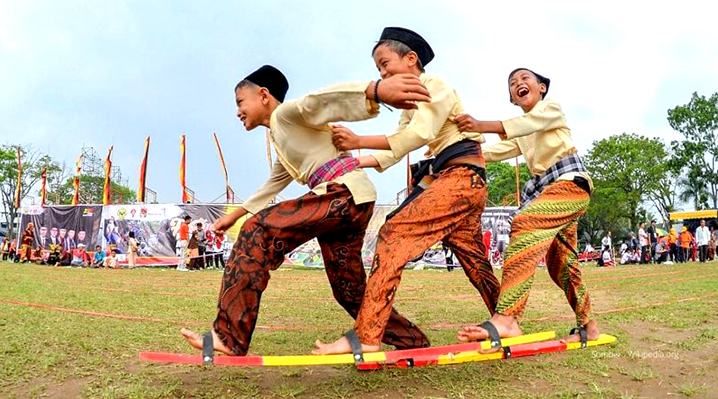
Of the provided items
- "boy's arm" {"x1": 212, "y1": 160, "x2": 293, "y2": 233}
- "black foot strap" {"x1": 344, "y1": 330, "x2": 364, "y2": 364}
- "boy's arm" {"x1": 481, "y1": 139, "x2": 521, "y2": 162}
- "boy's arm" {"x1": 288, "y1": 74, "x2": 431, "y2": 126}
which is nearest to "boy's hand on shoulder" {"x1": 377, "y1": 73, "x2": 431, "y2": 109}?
"boy's arm" {"x1": 288, "y1": 74, "x2": 431, "y2": 126}

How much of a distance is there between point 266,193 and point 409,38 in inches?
50.8

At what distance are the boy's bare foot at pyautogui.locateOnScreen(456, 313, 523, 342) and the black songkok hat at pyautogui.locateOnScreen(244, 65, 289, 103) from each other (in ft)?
5.64

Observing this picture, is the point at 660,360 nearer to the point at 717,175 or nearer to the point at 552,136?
the point at 552,136

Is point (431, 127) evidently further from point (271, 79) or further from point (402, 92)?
point (271, 79)

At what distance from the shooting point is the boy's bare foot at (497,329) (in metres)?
2.82

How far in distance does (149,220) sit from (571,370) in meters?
19.4

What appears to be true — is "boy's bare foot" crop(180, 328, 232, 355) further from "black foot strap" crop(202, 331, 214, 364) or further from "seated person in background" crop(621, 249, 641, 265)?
"seated person in background" crop(621, 249, 641, 265)

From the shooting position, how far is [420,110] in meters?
2.76

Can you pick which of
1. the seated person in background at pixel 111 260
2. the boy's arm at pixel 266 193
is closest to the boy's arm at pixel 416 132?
the boy's arm at pixel 266 193

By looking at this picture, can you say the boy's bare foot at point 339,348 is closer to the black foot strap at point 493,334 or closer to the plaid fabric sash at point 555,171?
the black foot strap at point 493,334

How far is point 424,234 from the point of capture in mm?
2885

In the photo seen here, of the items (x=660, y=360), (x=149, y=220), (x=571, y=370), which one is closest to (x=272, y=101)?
(x=571, y=370)

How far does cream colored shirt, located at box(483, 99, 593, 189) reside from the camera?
124 inches

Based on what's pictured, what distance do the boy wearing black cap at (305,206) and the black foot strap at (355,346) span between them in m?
0.50
